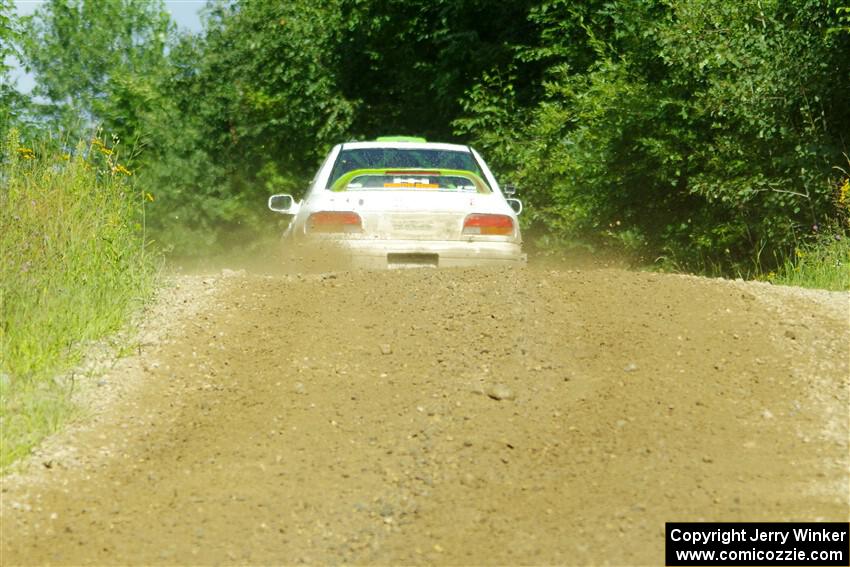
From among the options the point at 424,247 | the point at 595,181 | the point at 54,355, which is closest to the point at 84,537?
the point at 54,355

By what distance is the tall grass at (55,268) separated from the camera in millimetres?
7504

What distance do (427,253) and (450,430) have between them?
494 centimetres

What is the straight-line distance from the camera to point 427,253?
453 inches

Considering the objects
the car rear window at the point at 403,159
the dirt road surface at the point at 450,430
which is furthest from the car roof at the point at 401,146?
the dirt road surface at the point at 450,430

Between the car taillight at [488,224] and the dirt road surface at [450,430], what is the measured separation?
2.08 m

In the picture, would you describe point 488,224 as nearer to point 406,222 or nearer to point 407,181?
point 406,222

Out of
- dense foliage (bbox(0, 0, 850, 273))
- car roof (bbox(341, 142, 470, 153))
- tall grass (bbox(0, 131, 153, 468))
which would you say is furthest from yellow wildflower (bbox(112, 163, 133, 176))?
car roof (bbox(341, 142, 470, 153))

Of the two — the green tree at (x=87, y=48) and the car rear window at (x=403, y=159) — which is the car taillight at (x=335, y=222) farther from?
the green tree at (x=87, y=48)

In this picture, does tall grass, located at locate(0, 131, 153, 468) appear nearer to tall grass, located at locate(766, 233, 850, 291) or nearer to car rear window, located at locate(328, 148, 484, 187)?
car rear window, located at locate(328, 148, 484, 187)

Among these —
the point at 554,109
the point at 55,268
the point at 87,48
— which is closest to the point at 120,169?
the point at 55,268

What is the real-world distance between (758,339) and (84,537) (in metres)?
4.20

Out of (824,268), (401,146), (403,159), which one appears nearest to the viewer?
(824,268)

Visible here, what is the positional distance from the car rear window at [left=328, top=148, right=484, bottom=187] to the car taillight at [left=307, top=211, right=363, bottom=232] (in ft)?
3.44

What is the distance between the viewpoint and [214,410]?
Result: 7258mm
